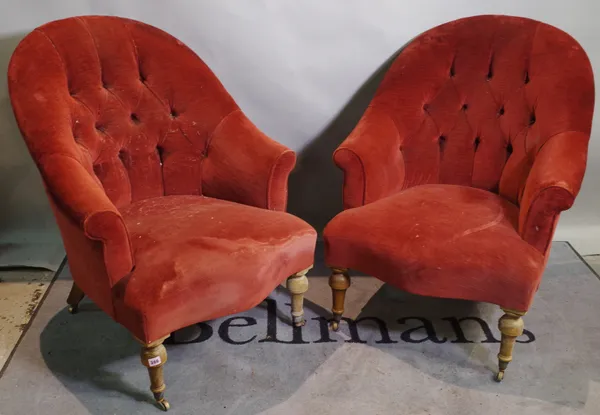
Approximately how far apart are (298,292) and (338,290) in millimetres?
128

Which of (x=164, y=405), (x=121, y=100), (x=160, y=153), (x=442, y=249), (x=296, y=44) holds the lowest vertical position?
(x=164, y=405)

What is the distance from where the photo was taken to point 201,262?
1420 millimetres

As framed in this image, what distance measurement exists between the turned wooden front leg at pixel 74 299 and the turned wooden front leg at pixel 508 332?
1.32 metres

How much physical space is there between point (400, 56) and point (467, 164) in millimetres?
441

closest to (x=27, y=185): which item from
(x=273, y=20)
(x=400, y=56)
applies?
(x=273, y=20)

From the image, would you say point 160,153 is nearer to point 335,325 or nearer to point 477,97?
point 335,325

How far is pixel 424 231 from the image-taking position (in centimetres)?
160

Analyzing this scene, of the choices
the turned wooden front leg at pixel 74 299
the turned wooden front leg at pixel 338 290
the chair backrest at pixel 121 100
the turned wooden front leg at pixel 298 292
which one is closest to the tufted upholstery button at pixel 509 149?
the turned wooden front leg at pixel 338 290

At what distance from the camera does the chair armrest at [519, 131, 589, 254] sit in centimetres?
149

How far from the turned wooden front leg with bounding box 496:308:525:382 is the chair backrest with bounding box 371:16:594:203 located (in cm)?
43

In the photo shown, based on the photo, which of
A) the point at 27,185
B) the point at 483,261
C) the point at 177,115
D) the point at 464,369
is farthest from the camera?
the point at 27,185

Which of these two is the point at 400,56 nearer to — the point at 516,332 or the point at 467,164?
the point at 467,164

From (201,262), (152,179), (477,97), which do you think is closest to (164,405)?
(201,262)

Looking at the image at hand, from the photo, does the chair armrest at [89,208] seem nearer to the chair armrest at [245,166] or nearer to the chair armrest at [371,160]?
the chair armrest at [245,166]
